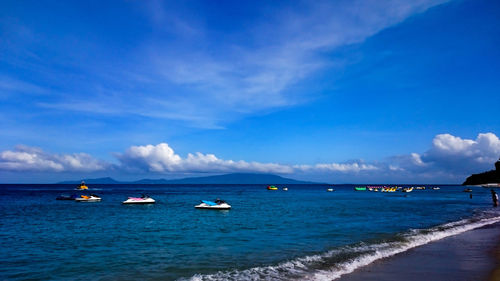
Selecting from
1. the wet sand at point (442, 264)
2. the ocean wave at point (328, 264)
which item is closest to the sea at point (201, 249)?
the ocean wave at point (328, 264)

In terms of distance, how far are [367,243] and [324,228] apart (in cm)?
739

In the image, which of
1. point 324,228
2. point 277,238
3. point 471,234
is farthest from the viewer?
point 324,228

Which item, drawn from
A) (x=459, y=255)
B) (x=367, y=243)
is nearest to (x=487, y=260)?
(x=459, y=255)

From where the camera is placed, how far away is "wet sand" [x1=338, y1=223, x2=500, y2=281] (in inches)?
553

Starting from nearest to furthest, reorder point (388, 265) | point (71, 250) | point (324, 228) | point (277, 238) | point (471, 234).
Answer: point (388, 265), point (71, 250), point (277, 238), point (471, 234), point (324, 228)

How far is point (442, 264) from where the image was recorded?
1611 centimetres

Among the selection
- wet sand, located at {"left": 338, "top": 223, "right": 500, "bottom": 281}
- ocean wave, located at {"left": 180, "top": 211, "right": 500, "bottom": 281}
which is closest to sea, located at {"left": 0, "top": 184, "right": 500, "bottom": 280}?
ocean wave, located at {"left": 180, "top": 211, "right": 500, "bottom": 281}

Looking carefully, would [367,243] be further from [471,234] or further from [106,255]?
[106,255]

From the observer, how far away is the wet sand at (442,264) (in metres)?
14.0

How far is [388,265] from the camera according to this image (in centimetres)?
1622

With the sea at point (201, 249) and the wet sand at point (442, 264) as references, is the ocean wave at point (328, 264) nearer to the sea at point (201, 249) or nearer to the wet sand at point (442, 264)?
the sea at point (201, 249)

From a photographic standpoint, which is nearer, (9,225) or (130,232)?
(130,232)

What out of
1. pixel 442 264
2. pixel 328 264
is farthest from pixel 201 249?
pixel 442 264

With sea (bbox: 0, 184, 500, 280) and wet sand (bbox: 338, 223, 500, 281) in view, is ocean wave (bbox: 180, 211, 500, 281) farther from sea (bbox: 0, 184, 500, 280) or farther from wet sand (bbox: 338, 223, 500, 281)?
wet sand (bbox: 338, 223, 500, 281)
